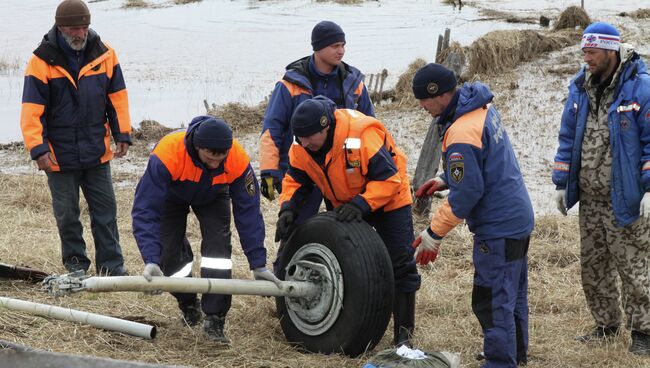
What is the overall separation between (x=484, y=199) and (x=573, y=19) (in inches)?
655

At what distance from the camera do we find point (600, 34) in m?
5.56

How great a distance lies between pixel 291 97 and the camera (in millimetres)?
6562

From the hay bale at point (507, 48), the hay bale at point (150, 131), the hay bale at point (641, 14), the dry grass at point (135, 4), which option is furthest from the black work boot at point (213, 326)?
the dry grass at point (135, 4)

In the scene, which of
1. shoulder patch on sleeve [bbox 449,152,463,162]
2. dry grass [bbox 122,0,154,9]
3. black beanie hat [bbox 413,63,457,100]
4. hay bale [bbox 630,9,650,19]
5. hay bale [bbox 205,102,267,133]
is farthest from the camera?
dry grass [bbox 122,0,154,9]

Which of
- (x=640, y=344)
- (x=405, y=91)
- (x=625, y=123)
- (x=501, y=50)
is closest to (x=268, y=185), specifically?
(x=625, y=123)

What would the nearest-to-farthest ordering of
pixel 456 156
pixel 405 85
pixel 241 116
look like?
pixel 456 156 → pixel 241 116 → pixel 405 85

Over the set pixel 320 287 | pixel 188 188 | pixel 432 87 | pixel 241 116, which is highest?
pixel 432 87

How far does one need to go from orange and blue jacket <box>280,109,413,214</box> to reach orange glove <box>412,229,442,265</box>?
386 millimetres

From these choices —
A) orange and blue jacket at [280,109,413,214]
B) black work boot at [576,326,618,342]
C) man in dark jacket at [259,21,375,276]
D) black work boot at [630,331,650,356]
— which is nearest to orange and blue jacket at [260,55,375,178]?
man in dark jacket at [259,21,375,276]

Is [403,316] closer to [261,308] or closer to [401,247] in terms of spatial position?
[401,247]

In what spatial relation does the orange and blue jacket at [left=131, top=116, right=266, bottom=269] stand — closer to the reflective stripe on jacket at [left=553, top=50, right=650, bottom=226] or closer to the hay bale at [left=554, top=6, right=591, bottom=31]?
the reflective stripe on jacket at [left=553, top=50, right=650, bottom=226]

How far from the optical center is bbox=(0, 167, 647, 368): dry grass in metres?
5.48

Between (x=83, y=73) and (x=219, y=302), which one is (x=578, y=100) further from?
(x=83, y=73)

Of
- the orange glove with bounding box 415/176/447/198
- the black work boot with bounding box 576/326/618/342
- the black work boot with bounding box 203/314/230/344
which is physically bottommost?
the black work boot with bounding box 576/326/618/342
